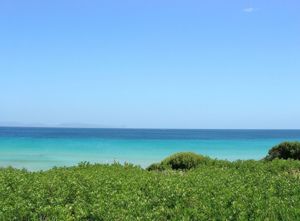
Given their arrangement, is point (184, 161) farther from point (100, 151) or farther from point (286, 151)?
point (100, 151)

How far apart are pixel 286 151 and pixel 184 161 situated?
700cm

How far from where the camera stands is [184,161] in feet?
86.2

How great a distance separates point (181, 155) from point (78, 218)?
52.0ft

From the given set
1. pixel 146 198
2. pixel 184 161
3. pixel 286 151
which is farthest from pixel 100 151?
pixel 146 198

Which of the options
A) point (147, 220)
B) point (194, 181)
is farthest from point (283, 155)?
point (147, 220)

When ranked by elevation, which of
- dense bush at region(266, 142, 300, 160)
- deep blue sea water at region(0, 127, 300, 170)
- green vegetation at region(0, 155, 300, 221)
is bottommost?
deep blue sea water at region(0, 127, 300, 170)

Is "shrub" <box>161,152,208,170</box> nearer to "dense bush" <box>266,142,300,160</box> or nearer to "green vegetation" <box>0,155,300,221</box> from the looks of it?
"dense bush" <box>266,142,300,160</box>

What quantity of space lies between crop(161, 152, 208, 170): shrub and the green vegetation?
29.3ft

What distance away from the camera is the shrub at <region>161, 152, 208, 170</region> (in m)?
26.0

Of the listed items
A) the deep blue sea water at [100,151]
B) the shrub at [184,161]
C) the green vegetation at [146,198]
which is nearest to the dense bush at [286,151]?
the shrub at [184,161]

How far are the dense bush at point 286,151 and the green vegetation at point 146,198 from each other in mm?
13174

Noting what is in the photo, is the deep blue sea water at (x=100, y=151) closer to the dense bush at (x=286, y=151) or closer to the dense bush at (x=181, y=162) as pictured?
the dense bush at (x=181, y=162)

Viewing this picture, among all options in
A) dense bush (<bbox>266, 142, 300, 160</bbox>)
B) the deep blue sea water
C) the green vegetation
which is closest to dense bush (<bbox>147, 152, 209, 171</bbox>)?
the deep blue sea water

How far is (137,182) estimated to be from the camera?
49.9 ft
